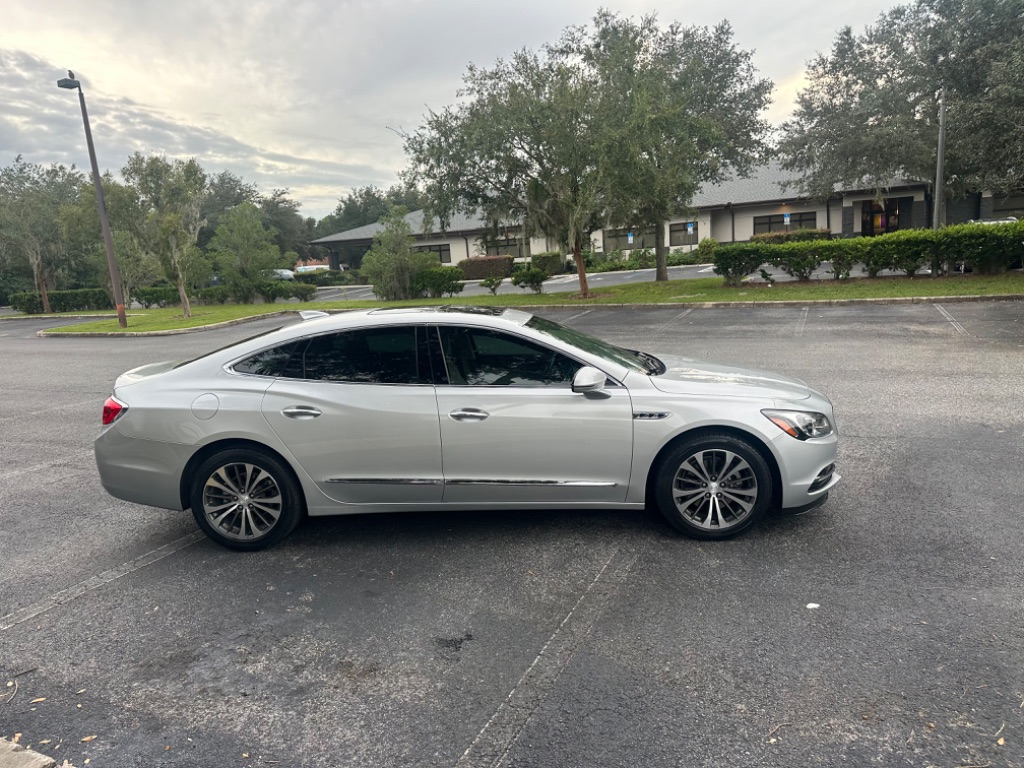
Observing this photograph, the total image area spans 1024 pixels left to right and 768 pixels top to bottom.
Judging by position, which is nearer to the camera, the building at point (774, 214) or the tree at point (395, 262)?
the tree at point (395, 262)

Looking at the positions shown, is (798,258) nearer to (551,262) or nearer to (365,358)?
(365,358)

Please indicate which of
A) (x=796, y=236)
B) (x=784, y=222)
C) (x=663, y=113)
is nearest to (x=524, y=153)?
(x=663, y=113)

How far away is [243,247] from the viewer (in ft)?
111

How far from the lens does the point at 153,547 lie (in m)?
4.62

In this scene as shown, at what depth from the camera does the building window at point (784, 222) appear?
137 ft

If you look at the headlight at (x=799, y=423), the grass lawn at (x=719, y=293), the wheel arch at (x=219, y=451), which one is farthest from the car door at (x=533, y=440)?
the grass lawn at (x=719, y=293)

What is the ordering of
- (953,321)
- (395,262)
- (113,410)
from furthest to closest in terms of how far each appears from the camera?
1. (395,262)
2. (953,321)
3. (113,410)

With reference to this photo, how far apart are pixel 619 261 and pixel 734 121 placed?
14.8m

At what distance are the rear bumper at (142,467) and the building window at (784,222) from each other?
42936 millimetres

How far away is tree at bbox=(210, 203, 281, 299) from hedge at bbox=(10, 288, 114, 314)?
10.00 meters

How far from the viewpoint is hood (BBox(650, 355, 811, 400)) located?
14.1 feet

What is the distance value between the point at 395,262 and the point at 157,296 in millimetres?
16555

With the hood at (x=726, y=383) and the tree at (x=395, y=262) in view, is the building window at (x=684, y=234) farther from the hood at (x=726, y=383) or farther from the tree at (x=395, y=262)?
the hood at (x=726, y=383)

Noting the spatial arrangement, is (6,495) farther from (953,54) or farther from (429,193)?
(953,54)
